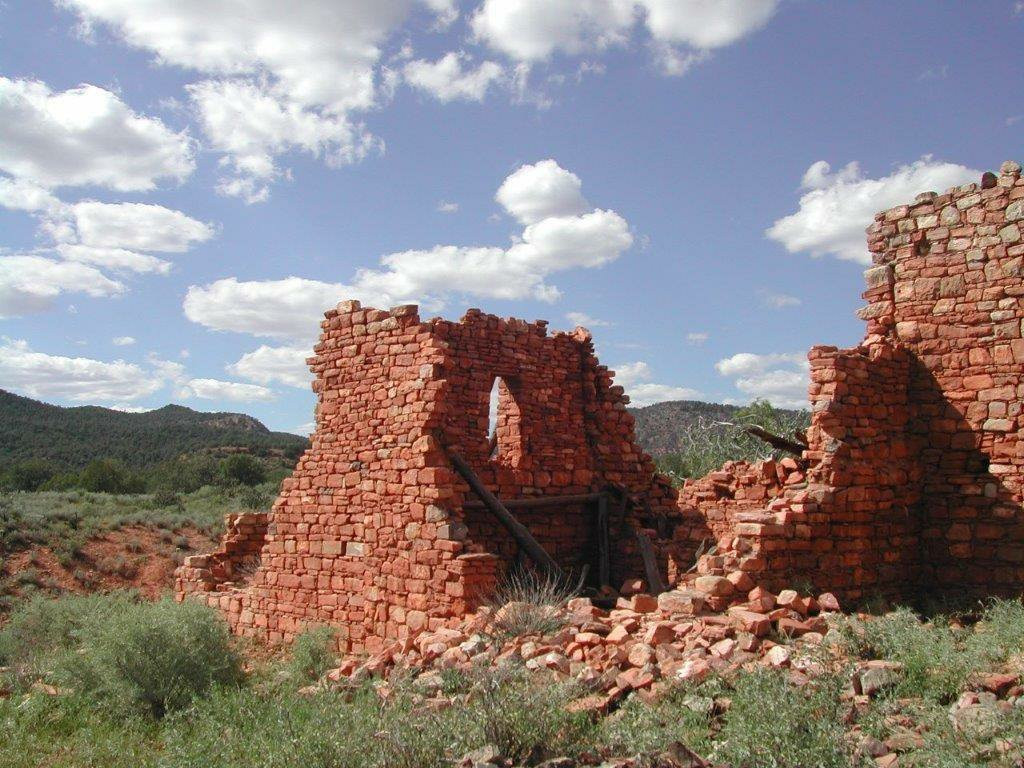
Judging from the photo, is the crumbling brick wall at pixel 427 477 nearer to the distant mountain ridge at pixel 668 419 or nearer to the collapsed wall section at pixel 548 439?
the collapsed wall section at pixel 548 439

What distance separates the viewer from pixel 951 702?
208 inches

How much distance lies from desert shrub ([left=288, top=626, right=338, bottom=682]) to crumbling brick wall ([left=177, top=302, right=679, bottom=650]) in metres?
0.34

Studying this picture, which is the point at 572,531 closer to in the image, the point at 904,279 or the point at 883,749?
the point at 904,279

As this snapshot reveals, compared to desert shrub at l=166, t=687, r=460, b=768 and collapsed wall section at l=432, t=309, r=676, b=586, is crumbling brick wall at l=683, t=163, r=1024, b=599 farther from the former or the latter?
desert shrub at l=166, t=687, r=460, b=768

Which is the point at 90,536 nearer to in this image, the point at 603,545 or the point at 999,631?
the point at 603,545

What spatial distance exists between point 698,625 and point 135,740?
439 cm

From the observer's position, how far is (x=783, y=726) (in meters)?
4.70

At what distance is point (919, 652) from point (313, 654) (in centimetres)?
589

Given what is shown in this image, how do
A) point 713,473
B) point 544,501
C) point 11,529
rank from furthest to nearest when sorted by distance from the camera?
1. point 11,529
2. point 713,473
3. point 544,501

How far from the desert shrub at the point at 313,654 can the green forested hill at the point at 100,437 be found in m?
35.1

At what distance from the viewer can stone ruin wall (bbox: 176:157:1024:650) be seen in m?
8.57

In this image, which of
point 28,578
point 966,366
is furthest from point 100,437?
point 966,366

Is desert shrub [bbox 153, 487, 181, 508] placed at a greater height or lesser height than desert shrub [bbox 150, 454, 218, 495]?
lesser

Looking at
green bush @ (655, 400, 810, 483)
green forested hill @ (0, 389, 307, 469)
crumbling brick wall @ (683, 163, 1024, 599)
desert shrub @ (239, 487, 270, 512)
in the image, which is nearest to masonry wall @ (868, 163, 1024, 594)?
crumbling brick wall @ (683, 163, 1024, 599)
